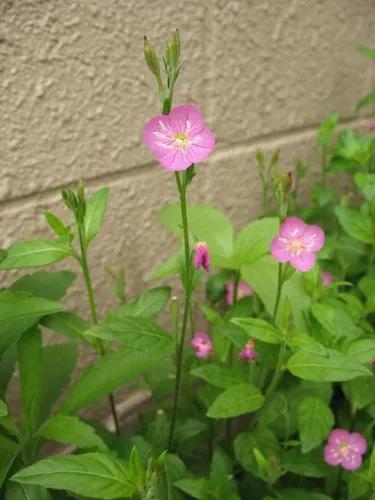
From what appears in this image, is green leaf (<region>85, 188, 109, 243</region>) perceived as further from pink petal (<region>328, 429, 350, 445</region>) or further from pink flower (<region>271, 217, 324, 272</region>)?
pink petal (<region>328, 429, 350, 445</region>)

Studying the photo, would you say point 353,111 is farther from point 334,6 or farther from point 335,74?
point 334,6

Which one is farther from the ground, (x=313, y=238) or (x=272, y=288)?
(x=313, y=238)

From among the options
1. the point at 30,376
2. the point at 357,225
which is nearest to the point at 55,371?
the point at 30,376

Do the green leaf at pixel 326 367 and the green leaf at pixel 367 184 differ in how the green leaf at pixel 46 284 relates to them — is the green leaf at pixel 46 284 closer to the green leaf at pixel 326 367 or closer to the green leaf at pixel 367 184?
the green leaf at pixel 326 367

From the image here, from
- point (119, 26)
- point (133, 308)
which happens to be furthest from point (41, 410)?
point (119, 26)

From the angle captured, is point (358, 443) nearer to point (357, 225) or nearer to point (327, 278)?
point (327, 278)

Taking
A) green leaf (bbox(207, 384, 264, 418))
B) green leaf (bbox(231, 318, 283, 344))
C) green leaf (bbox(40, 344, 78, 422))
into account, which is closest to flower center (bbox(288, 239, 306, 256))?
green leaf (bbox(231, 318, 283, 344))
